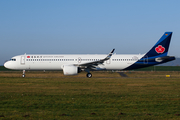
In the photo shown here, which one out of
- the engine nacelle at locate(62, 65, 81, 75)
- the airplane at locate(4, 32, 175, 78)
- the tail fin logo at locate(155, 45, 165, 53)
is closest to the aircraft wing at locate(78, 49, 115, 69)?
the airplane at locate(4, 32, 175, 78)

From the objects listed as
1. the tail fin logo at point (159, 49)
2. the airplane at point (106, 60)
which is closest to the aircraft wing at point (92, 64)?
the airplane at point (106, 60)

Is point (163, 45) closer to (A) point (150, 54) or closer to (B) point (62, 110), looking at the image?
(A) point (150, 54)

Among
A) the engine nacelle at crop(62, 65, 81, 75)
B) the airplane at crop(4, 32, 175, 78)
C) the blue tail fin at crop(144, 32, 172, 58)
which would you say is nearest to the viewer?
the engine nacelle at crop(62, 65, 81, 75)

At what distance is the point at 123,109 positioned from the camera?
32.7 feet

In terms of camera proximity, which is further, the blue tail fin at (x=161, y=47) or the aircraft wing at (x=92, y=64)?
the blue tail fin at (x=161, y=47)

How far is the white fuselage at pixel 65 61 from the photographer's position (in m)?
34.6

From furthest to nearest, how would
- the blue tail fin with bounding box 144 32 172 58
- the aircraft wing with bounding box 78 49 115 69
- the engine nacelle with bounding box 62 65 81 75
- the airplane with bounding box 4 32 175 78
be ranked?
the blue tail fin with bounding box 144 32 172 58 < the airplane with bounding box 4 32 175 78 < the aircraft wing with bounding box 78 49 115 69 < the engine nacelle with bounding box 62 65 81 75

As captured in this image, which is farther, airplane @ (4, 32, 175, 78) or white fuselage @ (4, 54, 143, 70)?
white fuselage @ (4, 54, 143, 70)

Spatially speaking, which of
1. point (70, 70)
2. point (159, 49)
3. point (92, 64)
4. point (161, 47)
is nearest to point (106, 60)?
point (92, 64)

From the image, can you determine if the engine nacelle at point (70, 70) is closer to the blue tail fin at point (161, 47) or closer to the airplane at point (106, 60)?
the airplane at point (106, 60)

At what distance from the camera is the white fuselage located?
34.6m

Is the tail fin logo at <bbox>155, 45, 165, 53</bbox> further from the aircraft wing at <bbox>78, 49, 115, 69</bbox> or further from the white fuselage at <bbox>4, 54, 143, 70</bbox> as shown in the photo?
the aircraft wing at <bbox>78, 49, 115, 69</bbox>

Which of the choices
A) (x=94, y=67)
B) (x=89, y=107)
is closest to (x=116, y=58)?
(x=94, y=67)

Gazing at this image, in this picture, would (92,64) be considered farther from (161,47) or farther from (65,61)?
(161,47)
